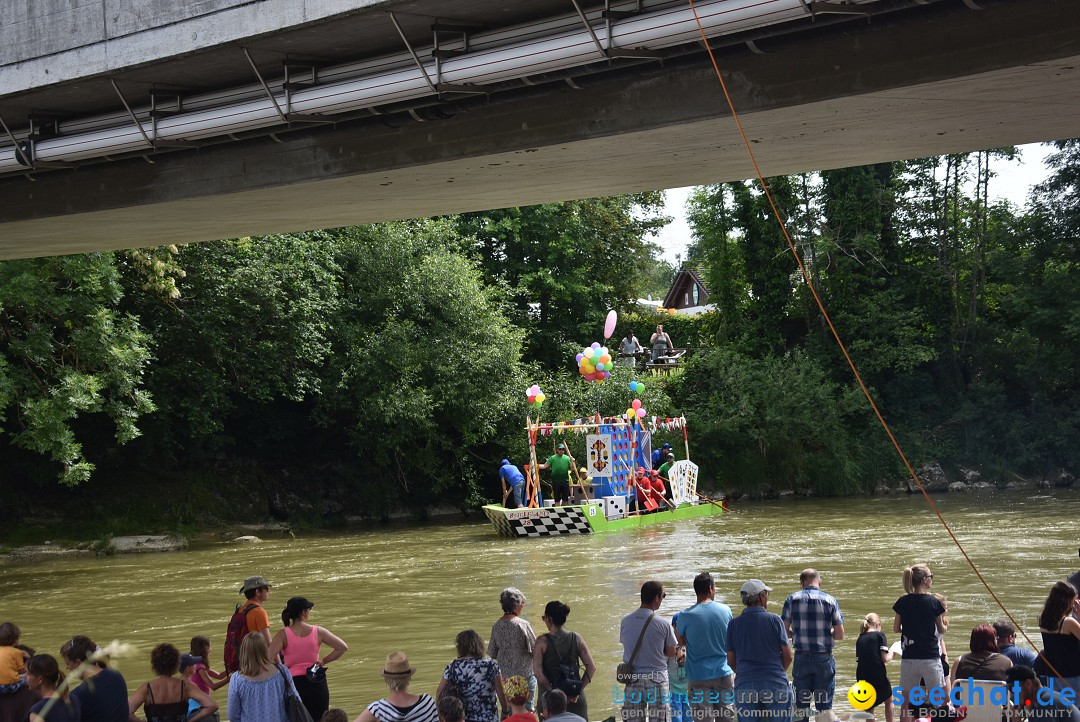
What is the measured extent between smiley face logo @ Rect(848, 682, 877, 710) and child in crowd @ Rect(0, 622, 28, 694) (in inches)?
215

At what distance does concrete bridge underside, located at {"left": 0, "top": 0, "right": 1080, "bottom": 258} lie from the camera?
24.3 feet

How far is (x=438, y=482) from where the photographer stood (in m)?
33.2

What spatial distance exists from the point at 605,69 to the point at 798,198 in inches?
1359

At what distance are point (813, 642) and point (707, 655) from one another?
0.78 m

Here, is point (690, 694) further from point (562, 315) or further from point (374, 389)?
point (562, 315)

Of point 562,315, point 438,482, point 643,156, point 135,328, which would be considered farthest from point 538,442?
point 643,156

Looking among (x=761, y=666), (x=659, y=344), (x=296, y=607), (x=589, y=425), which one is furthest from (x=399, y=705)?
(x=659, y=344)

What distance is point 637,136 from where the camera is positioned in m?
8.75

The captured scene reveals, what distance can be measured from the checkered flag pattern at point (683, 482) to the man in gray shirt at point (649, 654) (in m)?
22.1

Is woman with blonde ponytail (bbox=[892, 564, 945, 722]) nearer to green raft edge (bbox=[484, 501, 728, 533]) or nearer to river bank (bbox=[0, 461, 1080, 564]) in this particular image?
green raft edge (bbox=[484, 501, 728, 533])

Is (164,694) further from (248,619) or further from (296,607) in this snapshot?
(296,607)

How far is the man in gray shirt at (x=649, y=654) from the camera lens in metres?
7.41

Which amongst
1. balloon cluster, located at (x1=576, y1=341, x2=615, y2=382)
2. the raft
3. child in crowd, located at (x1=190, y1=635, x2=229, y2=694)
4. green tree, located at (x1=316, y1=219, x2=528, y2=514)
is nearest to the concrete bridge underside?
child in crowd, located at (x1=190, y1=635, x2=229, y2=694)

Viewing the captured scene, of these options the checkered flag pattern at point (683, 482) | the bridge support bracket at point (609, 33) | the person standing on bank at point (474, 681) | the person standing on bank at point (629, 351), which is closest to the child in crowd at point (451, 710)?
the person standing on bank at point (474, 681)
